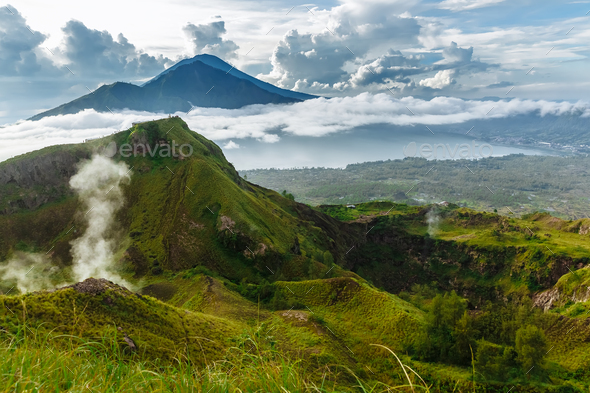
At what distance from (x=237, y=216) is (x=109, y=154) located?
149 ft

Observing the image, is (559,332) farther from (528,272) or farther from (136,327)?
(136,327)

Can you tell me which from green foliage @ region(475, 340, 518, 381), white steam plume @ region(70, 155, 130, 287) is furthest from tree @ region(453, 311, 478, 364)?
white steam plume @ region(70, 155, 130, 287)

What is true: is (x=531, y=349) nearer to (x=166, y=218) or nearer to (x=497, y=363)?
(x=497, y=363)

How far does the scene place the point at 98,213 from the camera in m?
82.2

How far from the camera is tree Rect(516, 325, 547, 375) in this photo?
31703 millimetres

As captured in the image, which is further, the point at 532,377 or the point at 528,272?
the point at 528,272

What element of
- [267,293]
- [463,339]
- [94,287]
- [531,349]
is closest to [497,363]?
[531,349]

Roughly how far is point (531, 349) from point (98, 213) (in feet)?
294

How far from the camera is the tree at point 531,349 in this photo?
3170 centimetres

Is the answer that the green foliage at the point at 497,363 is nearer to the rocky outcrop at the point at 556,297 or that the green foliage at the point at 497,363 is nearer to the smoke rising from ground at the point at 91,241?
the rocky outcrop at the point at 556,297

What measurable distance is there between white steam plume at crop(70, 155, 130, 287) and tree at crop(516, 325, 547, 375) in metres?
65.0

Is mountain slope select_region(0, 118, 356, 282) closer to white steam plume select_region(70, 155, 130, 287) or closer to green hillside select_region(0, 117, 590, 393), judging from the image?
green hillside select_region(0, 117, 590, 393)

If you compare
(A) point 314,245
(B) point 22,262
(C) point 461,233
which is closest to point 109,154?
(B) point 22,262

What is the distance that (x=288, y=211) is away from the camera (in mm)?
113812
